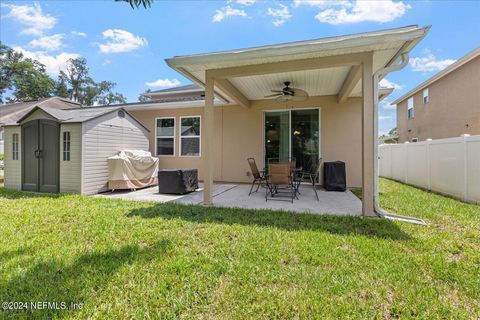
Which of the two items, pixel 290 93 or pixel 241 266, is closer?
pixel 241 266

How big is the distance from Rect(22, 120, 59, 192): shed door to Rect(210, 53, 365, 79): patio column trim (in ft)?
16.2

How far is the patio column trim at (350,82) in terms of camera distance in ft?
15.1

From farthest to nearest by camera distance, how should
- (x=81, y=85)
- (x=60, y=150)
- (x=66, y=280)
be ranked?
(x=81, y=85) < (x=60, y=150) < (x=66, y=280)

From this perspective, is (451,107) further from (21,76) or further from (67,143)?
(21,76)

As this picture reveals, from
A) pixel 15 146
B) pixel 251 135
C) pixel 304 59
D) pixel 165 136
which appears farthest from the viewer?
pixel 165 136

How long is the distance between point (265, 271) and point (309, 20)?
25.7ft

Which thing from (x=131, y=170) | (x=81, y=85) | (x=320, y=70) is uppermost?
(x=81, y=85)

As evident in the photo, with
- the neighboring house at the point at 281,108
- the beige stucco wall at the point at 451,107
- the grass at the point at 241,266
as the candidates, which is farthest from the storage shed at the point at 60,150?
the beige stucco wall at the point at 451,107

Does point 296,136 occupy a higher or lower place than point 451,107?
lower

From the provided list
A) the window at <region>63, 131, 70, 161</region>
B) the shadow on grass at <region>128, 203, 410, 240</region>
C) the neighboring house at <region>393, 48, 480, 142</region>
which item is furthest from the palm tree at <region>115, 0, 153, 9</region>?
the neighboring house at <region>393, 48, 480, 142</region>

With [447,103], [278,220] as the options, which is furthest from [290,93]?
[447,103]

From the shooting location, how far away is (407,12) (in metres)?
6.66

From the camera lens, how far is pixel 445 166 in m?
5.74

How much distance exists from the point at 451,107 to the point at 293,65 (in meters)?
12.2
